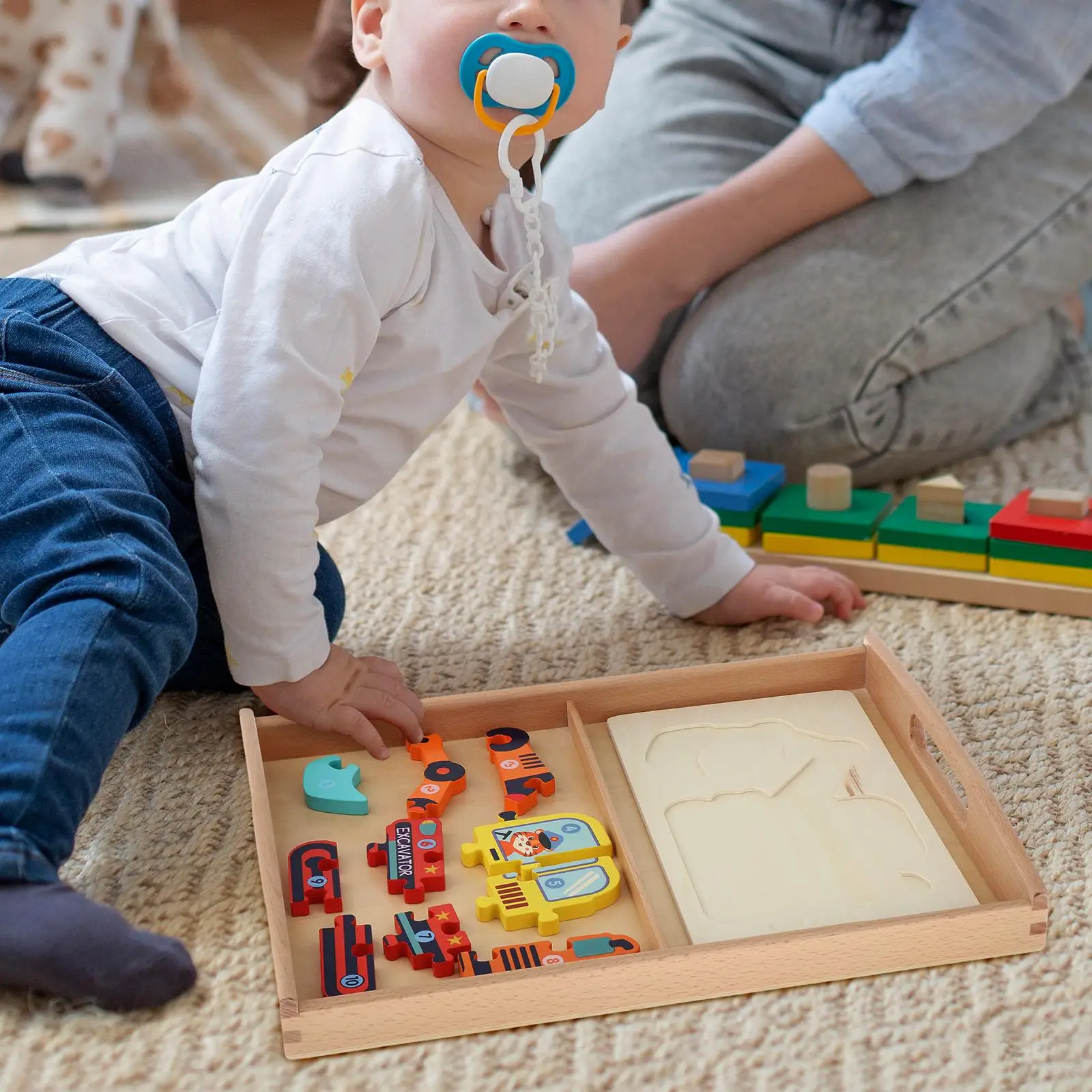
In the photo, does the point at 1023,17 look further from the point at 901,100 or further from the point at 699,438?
the point at 699,438

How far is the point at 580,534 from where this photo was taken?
1130 mm

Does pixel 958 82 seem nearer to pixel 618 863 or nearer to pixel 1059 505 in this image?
pixel 1059 505

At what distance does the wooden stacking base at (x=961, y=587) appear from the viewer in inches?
39.9

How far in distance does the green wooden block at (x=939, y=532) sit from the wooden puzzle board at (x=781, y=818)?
23 cm

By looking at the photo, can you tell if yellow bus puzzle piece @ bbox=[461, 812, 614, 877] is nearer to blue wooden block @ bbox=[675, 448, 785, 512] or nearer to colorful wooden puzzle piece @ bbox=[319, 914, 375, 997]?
colorful wooden puzzle piece @ bbox=[319, 914, 375, 997]

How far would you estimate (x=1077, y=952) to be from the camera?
670 millimetres

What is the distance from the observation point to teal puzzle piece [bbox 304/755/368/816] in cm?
77

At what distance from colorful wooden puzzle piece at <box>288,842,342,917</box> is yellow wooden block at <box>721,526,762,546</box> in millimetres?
480

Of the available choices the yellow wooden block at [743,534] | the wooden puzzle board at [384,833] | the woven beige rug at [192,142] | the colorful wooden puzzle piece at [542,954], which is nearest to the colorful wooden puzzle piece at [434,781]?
the wooden puzzle board at [384,833]

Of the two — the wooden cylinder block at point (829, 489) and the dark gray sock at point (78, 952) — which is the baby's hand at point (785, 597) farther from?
the dark gray sock at point (78, 952)

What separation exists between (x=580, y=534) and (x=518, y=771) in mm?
367

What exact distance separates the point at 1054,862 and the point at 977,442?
60 cm

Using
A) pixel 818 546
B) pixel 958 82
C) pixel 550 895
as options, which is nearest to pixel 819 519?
pixel 818 546

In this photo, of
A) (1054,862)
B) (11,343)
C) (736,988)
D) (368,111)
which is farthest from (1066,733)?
(11,343)
